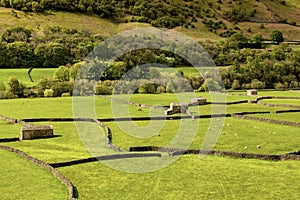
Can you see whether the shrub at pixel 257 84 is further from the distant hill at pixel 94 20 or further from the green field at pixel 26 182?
the green field at pixel 26 182

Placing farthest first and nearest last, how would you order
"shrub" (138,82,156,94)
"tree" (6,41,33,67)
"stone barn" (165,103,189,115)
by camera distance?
"tree" (6,41,33,67) < "shrub" (138,82,156,94) < "stone barn" (165,103,189,115)

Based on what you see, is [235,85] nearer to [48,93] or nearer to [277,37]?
[48,93]

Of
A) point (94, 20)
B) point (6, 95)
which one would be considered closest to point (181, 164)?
point (6, 95)

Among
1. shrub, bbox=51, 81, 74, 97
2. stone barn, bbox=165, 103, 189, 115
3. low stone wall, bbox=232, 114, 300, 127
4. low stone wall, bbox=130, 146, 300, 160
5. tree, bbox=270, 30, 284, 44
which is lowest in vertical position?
shrub, bbox=51, 81, 74, 97

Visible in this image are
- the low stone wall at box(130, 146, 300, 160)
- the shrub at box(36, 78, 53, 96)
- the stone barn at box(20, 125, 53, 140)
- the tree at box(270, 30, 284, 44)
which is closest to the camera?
the low stone wall at box(130, 146, 300, 160)

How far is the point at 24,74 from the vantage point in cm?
12231

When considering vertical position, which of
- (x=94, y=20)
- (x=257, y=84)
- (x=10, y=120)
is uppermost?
(x=94, y=20)

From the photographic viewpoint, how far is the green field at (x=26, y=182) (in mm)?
31609

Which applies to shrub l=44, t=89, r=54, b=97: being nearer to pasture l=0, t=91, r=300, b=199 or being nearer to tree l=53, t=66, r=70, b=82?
tree l=53, t=66, r=70, b=82

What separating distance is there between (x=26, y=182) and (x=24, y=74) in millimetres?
90788

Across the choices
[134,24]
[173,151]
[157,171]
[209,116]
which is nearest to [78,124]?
[209,116]

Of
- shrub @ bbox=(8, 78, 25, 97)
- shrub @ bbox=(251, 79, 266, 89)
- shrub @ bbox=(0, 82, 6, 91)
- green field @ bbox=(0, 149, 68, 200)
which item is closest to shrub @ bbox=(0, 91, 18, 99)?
shrub @ bbox=(8, 78, 25, 97)

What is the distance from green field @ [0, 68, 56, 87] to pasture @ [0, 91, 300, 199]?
49202 millimetres

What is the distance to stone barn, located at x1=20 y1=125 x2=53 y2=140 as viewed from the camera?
52581 millimetres
